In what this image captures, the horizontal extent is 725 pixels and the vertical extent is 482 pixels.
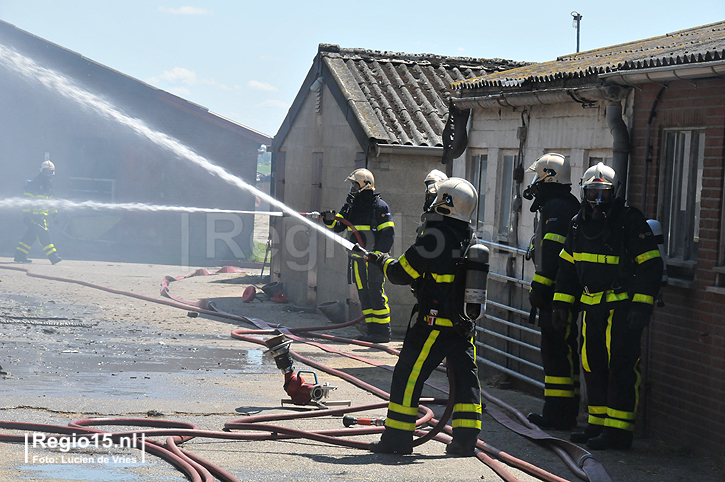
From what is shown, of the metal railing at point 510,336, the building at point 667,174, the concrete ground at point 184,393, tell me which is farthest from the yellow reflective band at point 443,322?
the metal railing at point 510,336

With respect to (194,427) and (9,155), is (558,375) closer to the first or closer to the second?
(194,427)

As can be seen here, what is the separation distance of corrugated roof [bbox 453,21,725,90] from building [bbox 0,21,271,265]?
566 inches

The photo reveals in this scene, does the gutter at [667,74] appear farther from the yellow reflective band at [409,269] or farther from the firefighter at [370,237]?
the firefighter at [370,237]

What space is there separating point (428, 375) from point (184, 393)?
2.52 metres

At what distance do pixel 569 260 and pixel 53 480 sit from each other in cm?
397

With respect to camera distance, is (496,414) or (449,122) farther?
(449,122)

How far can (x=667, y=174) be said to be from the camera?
6.43 m

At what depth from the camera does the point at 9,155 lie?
2306 cm

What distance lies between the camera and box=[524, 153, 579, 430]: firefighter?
6527 mm

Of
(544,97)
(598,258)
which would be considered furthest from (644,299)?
(544,97)

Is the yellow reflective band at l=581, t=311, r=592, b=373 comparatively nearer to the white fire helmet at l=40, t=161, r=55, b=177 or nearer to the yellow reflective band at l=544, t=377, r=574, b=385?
the yellow reflective band at l=544, t=377, r=574, b=385

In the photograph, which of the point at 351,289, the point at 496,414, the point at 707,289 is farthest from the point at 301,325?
the point at 707,289

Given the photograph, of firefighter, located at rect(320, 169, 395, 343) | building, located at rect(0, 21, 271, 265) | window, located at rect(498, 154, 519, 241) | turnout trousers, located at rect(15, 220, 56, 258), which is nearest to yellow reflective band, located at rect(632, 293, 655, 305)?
window, located at rect(498, 154, 519, 241)

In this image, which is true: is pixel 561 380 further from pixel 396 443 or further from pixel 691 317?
pixel 396 443
